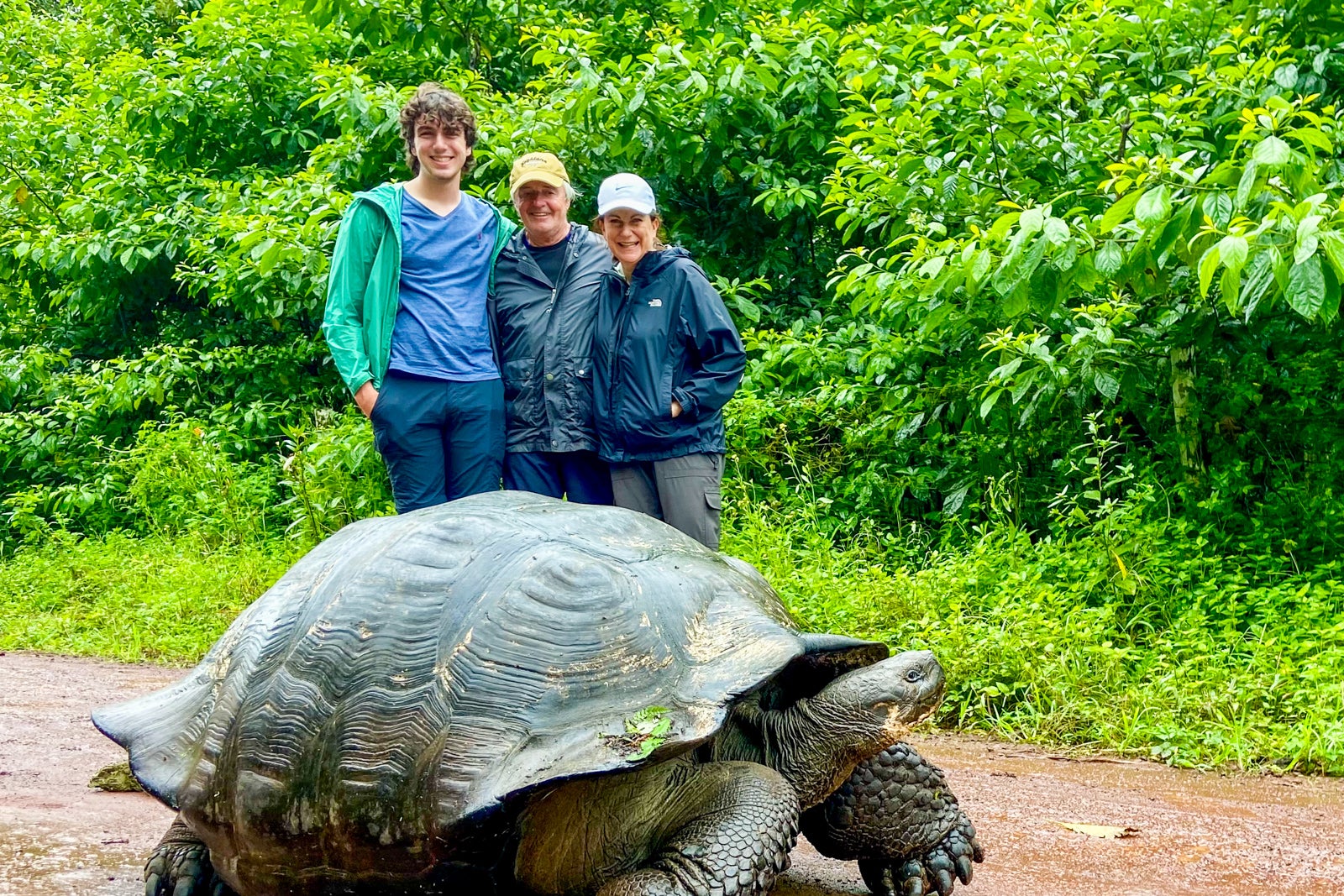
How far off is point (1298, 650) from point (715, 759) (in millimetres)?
2984

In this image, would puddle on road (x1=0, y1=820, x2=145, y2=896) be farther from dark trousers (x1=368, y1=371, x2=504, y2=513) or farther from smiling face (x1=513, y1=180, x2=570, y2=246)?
smiling face (x1=513, y1=180, x2=570, y2=246)

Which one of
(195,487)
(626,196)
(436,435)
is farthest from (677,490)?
(195,487)

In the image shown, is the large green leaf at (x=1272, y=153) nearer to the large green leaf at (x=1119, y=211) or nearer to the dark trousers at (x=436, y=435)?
the large green leaf at (x=1119, y=211)

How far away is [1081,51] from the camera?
5.64 m

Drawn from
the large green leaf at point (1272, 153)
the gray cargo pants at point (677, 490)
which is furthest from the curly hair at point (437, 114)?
the large green leaf at point (1272, 153)

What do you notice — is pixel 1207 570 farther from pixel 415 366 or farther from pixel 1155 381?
pixel 415 366

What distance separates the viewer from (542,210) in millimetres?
4160

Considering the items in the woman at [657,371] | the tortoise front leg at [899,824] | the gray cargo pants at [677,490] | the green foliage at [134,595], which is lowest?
the green foliage at [134,595]

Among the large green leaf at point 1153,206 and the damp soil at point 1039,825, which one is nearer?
the damp soil at point 1039,825

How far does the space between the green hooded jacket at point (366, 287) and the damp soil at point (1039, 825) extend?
1421mm

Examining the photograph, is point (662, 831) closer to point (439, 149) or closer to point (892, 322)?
point (439, 149)

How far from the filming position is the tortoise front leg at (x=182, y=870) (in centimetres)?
287

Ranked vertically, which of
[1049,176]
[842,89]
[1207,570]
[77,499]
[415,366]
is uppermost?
[842,89]

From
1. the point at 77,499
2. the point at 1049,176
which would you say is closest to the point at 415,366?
the point at 1049,176
